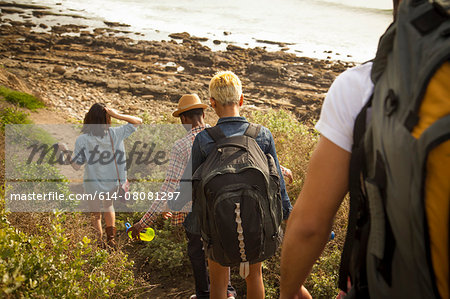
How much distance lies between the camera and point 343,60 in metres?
21.9

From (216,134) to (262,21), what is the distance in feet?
112

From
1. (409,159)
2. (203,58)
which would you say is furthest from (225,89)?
(203,58)

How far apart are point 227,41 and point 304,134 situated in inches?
726

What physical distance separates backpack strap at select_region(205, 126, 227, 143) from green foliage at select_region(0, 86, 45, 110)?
9236 millimetres

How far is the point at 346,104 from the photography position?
53.9 inches

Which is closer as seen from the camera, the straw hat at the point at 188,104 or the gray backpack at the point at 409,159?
the gray backpack at the point at 409,159

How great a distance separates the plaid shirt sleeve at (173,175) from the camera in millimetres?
3426

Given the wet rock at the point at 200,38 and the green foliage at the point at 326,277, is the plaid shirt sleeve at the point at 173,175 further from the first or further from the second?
the wet rock at the point at 200,38

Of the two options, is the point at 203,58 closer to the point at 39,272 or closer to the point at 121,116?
the point at 121,116

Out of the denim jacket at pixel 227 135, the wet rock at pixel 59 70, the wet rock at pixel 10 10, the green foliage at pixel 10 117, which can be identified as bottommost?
the wet rock at pixel 59 70

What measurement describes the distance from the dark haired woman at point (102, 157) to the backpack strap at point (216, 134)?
2.30m

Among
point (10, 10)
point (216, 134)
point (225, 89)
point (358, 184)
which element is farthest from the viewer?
point (10, 10)

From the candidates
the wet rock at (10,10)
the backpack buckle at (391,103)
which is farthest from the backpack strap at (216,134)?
the wet rock at (10,10)

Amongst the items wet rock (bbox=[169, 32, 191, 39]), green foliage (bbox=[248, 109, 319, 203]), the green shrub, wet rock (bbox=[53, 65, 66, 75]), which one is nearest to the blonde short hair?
the green shrub
